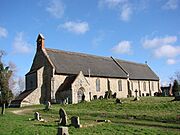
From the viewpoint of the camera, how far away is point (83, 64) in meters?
60.5

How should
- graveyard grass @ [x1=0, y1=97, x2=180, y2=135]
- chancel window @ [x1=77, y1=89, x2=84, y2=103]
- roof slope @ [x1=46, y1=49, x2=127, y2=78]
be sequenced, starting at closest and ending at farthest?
graveyard grass @ [x1=0, y1=97, x2=180, y2=135] → chancel window @ [x1=77, y1=89, x2=84, y2=103] → roof slope @ [x1=46, y1=49, x2=127, y2=78]

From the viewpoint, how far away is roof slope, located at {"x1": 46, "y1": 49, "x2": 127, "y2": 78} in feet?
182

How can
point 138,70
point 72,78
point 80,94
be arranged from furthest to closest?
point 138,70
point 72,78
point 80,94

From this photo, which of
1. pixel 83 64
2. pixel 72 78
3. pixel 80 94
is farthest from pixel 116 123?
pixel 83 64

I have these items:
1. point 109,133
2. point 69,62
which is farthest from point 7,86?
point 69,62

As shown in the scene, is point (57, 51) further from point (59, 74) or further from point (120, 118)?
point (120, 118)

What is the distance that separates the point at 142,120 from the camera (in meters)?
24.9

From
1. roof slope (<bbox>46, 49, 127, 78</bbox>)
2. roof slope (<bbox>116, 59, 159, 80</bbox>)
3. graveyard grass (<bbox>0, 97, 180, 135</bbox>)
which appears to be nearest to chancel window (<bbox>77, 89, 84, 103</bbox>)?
roof slope (<bbox>46, 49, 127, 78</bbox>)

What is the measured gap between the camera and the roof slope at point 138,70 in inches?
2825

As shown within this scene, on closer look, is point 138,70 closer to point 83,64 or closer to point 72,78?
point 83,64

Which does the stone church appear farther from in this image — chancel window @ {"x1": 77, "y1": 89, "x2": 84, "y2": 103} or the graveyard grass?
the graveyard grass

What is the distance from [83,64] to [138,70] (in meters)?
22.8

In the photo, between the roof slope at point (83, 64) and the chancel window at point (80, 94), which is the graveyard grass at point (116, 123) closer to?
the chancel window at point (80, 94)

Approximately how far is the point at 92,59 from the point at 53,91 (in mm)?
16991
